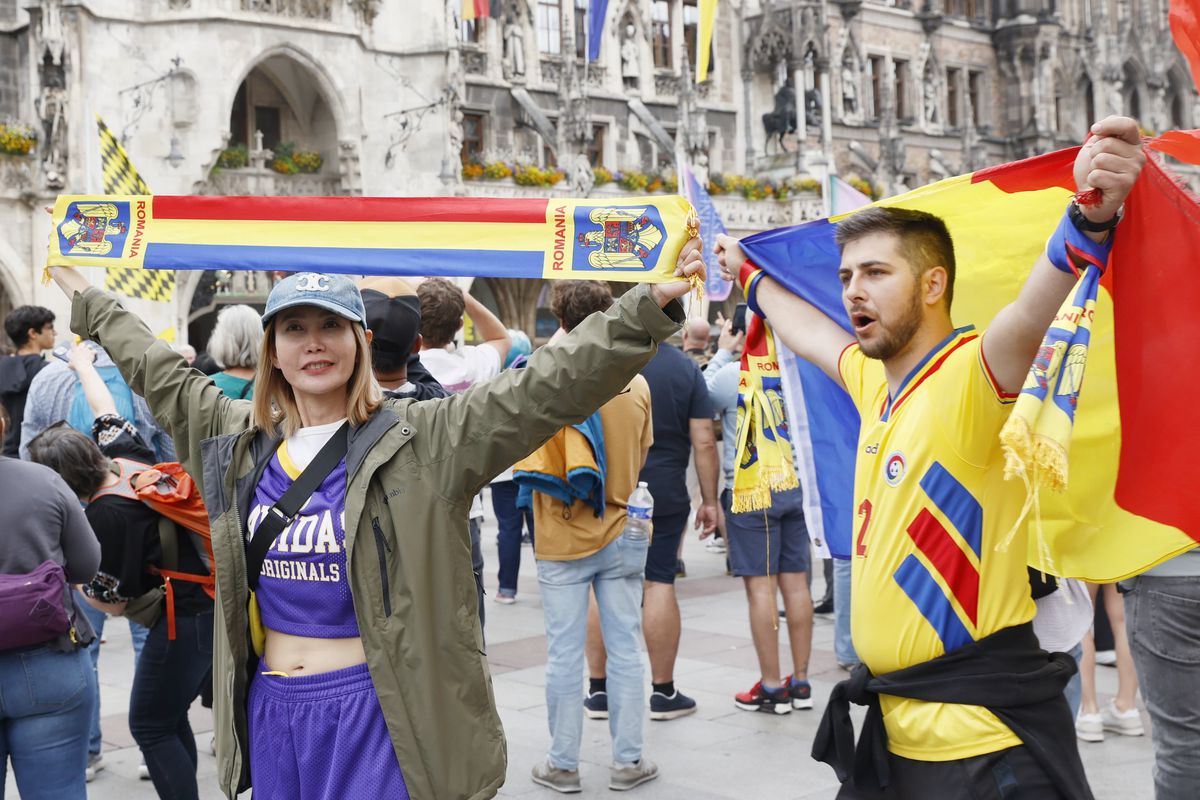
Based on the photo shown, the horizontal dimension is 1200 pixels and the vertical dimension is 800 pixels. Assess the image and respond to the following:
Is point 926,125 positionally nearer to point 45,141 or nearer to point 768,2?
point 768,2

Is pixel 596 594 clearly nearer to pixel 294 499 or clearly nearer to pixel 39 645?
pixel 39 645

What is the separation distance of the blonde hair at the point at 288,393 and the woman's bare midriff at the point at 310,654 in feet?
1.60

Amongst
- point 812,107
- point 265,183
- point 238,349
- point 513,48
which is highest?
point 513,48

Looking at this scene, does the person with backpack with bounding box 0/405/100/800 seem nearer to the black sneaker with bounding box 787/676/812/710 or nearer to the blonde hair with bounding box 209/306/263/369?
the blonde hair with bounding box 209/306/263/369

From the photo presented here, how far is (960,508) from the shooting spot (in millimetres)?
3039

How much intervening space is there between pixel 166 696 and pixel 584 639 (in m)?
1.83

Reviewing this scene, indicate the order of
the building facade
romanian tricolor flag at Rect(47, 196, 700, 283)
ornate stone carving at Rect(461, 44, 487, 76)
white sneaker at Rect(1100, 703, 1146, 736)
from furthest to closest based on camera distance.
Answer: ornate stone carving at Rect(461, 44, 487, 76) < the building facade < white sneaker at Rect(1100, 703, 1146, 736) < romanian tricolor flag at Rect(47, 196, 700, 283)

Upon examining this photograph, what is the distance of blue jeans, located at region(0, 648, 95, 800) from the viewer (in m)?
4.14

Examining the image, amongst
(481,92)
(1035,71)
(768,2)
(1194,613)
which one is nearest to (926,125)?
(1035,71)

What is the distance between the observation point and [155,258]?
13.0 ft

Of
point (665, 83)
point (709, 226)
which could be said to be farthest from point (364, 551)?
point (665, 83)

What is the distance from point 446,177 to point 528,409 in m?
23.1

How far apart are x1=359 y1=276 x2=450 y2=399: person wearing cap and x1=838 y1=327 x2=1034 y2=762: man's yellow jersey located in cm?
195

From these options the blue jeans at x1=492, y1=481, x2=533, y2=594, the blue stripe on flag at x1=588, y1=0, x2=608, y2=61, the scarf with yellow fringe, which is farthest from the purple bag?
the blue stripe on flag at x1=588, y1=0, x2=608, y2=61
